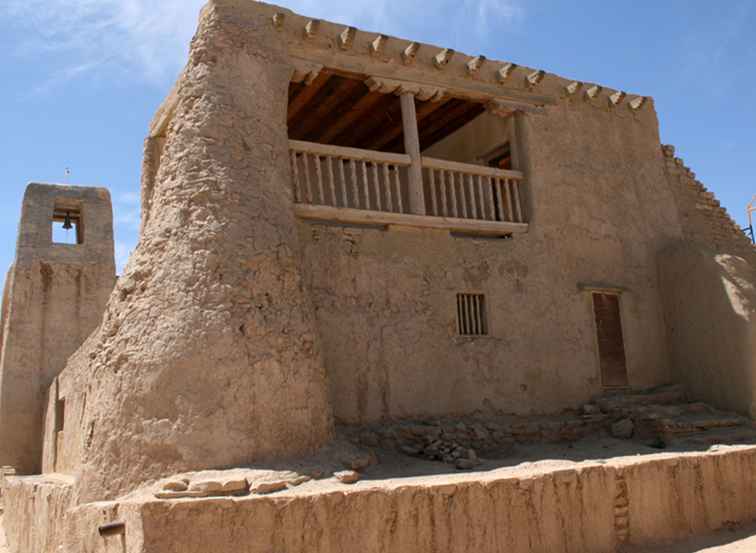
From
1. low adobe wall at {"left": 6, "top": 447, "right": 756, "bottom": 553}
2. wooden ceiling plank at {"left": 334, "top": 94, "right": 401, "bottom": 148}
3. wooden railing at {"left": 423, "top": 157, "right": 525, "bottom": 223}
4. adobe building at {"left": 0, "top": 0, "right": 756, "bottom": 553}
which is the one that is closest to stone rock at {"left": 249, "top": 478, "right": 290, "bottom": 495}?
adobe building at {"left": 0, "top": 0, "right": 756, "bottom": 553}

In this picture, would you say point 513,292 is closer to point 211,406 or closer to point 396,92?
point 396,92

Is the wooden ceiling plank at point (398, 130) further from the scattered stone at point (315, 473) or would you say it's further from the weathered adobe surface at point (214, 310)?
the scattered stone at point (315, 473)

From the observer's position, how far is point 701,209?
1304 cm

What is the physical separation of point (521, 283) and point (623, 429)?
232cm

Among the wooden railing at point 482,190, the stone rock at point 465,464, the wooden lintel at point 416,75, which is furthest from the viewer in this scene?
the wooden railing at point 482,190

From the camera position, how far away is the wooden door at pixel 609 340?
442 inches

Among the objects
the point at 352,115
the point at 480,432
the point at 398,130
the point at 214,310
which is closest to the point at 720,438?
the point at 480,432

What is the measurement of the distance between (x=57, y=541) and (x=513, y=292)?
20.5ft

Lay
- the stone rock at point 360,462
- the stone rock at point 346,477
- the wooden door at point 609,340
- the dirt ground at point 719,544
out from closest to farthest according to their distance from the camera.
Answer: the dirt ground at point 719,544, the stone rock at point 346,477, the stone rock at point 360,462, the wooden door at point 609,340

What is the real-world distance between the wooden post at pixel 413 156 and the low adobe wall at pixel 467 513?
435 centimetres

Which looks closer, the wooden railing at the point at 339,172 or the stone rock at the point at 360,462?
the stone rock at the point at 360,462

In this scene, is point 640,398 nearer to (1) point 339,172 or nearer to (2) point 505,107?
(2) point 505,107

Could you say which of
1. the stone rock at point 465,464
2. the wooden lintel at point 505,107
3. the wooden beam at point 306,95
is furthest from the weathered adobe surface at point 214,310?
the wooden lintel at point 505,107

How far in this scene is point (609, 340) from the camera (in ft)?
37.3
